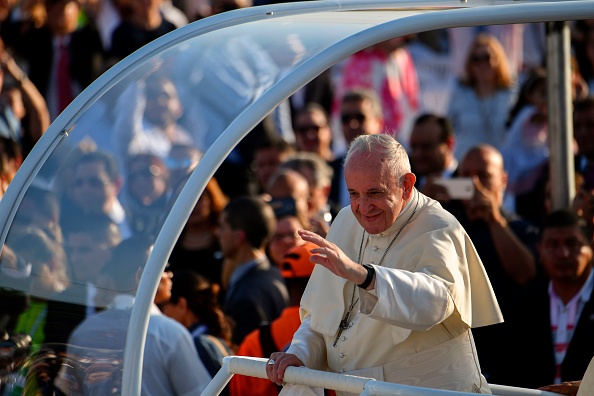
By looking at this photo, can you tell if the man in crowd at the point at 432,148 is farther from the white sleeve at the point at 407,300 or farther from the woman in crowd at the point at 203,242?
the white sleeve at the point at 407,300

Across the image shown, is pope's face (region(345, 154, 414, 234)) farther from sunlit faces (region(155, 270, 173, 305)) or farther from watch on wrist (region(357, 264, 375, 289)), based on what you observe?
sunlit faces (region(155, 270, 173, 305))

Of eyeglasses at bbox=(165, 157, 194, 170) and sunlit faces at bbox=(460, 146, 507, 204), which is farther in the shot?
sunlit faces at bbox=(460, 146, 507, 204)

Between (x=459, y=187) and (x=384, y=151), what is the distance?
11.0 ft

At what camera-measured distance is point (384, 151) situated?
4.30 metres

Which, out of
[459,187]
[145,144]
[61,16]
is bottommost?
[145,144]

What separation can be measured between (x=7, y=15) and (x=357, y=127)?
3713mm

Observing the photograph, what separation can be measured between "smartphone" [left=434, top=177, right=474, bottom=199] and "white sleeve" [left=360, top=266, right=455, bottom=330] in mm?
3275

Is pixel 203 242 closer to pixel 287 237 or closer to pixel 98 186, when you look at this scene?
pixel 287 237

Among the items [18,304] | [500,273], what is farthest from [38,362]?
[500,273]

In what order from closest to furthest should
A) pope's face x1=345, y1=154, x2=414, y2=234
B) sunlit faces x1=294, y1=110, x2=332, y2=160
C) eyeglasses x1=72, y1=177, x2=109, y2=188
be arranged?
pope's face x1=345, y1=154, x2=414, y2=234 → eyeglasses x1=72, y1=177, x2=109, y2=188 → sunlit faces x1=294, y1=110, x2=332, y2=160

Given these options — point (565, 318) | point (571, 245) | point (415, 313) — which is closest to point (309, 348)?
point (415, 313)

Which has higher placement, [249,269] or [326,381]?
[249,269]

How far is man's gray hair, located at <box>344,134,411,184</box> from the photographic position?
4.30 meters

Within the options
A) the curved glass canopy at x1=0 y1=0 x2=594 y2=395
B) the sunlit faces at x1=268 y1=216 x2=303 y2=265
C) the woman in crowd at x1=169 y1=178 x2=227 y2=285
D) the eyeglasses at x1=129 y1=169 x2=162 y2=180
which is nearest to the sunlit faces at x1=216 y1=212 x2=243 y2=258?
the sunlit faces at x1=268 y1=216 x2=303 y2=265
